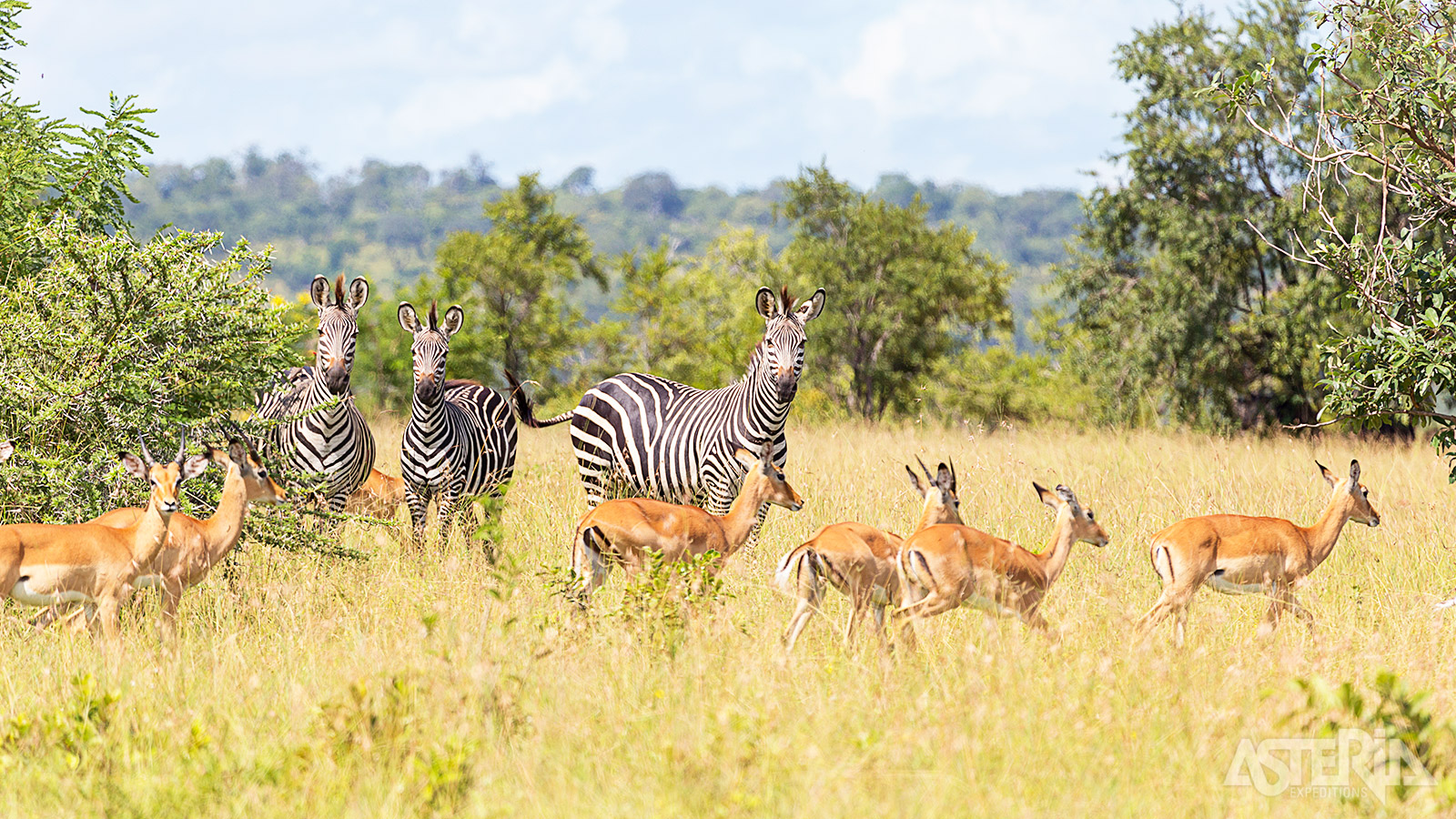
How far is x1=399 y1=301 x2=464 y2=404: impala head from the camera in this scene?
9.41 meters

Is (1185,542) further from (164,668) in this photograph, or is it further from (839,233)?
(839,233)

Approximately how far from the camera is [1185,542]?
7004 millimetres

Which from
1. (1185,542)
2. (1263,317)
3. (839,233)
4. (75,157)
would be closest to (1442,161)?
(1185,542)

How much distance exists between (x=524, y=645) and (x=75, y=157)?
18.1 ft

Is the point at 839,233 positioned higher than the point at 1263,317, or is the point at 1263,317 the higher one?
the point at 839,233

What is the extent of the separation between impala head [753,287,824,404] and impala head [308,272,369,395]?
3035 millimetres

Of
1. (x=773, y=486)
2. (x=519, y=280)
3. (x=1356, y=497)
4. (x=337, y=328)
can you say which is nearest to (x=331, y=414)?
(x=337, y=328)

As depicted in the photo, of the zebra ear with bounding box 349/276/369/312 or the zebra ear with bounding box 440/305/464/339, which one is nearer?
the zebra ear with bounding box 349/276/369/312

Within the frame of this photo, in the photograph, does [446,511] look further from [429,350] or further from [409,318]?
[409,318]

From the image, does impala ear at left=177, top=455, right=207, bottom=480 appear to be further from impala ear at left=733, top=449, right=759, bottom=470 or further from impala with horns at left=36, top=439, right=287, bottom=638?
impala ear at left=733, top=449, right=759, bottom=470

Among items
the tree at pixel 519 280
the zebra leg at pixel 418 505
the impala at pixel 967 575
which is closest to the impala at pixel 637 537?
the impala at pixel 967 575

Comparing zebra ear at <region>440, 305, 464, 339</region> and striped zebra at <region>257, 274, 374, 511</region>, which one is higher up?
zebra ear at <region>440, 305, 464, 339</region>

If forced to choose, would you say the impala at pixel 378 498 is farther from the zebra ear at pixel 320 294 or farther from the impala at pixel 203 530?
the impala at pixel 203 530

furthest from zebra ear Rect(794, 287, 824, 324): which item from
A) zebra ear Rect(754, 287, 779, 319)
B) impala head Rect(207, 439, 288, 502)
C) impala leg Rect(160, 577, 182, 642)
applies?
impala leg Rect(160, 577, 182, 642)
